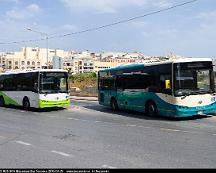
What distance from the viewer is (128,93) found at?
801 inches

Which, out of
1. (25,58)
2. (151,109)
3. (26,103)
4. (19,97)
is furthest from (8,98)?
(25,58)

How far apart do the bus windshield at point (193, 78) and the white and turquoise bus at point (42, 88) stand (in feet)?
30.0

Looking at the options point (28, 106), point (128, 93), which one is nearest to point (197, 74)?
point (128, 93)

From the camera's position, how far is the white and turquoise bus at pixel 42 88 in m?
22.5

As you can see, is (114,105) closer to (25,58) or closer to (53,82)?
(53,82)

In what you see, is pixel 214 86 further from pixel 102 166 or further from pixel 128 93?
pixel 102 166

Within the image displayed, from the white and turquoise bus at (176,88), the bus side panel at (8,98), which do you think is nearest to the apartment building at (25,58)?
the bus side panel at (8,98)

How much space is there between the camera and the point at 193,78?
647 inches

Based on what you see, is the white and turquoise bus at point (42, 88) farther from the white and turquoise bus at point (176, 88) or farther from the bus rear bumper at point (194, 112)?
the bus rear bumper at point (194, 112)

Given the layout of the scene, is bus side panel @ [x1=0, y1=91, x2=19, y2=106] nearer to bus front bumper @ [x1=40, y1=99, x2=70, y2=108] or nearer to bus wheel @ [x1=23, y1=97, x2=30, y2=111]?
bus wheel @ [x1=23, y1=97, x2=30, y2=111]

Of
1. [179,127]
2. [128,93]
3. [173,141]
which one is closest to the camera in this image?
[173,141]

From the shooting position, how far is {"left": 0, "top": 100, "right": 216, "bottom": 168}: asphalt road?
829 cm

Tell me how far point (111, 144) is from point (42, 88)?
41.0 ft

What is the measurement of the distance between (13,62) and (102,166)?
178 metres
